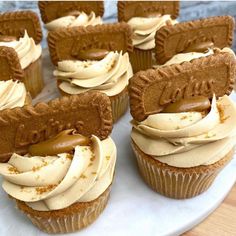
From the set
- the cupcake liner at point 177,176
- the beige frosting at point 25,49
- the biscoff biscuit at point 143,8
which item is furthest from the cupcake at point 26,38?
the cupcake liner at point 177,176

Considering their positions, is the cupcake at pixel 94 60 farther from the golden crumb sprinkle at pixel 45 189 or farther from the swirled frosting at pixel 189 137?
the golden crumb sprinkle at pixel 45 189

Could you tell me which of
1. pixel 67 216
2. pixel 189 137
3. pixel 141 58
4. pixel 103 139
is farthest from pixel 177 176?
pixel 141 58

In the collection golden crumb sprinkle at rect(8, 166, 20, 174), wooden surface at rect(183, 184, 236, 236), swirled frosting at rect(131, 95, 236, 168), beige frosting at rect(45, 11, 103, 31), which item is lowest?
wooden surface at rect(183, 184, 236, 236)

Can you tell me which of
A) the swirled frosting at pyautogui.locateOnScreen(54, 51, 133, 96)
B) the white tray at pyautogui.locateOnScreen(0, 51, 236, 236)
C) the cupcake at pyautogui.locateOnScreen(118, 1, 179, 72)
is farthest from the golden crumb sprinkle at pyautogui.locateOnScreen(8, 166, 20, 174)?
the cupcake at pyautogui.locateOnScreen(118, 1, 179, 72)

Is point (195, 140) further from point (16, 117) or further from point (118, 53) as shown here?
point (118, 53)

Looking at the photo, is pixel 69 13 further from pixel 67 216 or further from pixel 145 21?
pixel 67 216

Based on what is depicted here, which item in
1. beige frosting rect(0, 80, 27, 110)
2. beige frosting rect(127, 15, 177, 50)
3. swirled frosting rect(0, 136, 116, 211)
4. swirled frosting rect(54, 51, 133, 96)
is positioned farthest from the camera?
beige frosting rect(127, 15, 177, 50)

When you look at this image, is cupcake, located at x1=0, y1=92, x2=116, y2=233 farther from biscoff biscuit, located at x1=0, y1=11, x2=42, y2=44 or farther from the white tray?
biscoff biscuit, located at x1=0, y1=11, x2=42, y2=44
